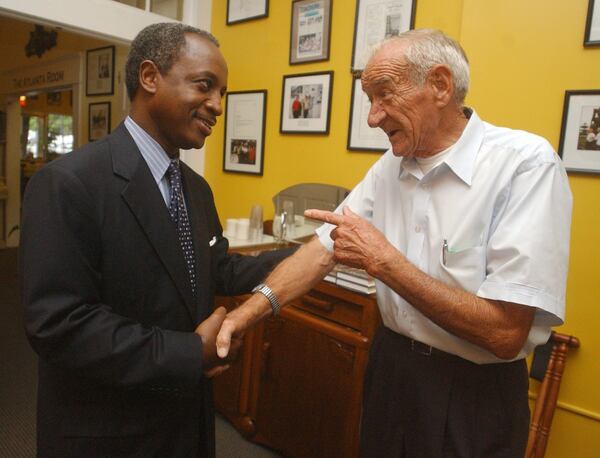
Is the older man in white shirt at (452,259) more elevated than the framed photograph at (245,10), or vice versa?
the framed photograph at (245,10)

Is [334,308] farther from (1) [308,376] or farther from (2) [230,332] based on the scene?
(2) [230,332]

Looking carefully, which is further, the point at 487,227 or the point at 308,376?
the point at 308,376

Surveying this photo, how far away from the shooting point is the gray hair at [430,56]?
1.11 meters

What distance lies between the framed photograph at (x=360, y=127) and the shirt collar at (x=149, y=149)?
146cm

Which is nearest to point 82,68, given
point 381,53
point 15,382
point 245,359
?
point 15,382

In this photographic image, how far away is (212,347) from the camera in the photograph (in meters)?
1.03

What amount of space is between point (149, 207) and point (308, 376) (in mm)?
1307

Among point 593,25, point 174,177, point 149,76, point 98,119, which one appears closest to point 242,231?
point 174,177

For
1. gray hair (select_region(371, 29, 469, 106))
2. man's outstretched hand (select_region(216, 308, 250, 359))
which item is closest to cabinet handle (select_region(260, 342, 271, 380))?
man's outstretched hand (select_region(216, 308, 250, 359))

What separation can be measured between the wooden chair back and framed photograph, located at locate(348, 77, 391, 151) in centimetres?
122

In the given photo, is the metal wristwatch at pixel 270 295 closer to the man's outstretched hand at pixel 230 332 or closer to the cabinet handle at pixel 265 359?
the man's outstretched hand at pixel 230 332

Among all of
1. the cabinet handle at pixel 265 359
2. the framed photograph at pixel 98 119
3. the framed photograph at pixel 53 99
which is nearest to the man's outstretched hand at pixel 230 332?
the cabinet handle at pixel 265 359

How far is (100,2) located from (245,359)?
2301 millimetres

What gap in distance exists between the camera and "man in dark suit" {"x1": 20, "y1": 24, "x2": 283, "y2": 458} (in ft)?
2.96
